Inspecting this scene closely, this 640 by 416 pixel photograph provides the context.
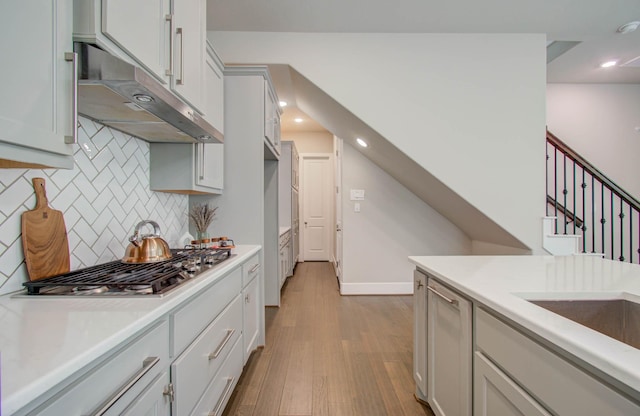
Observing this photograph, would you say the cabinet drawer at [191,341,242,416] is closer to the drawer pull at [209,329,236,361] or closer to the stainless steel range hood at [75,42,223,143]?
the drawer pull at [209,329,236,361]

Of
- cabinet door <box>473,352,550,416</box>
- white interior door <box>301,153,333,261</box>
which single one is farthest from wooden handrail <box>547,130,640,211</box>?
white interior door <box>301,153,333,261</box>

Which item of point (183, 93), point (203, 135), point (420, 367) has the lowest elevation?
point (420, 367)

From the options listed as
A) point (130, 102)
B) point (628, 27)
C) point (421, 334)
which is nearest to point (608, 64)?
point (628, 27)

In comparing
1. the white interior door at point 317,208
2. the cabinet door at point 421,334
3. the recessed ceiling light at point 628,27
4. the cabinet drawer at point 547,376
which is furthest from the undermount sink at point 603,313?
the white interior door at point 317,208

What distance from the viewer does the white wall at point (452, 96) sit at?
2754mm

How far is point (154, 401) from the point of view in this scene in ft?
2.85

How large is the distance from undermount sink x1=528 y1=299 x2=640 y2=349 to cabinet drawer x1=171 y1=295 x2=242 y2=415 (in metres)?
1.26

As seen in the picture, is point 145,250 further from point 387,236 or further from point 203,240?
point 387,236

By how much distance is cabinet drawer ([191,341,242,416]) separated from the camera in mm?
1257

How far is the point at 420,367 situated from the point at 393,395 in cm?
32

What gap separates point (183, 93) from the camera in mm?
1495

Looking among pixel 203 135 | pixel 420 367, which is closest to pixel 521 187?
pixel 420 367

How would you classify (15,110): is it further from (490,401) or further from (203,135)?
(490,401)

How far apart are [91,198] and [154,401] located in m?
1.01
